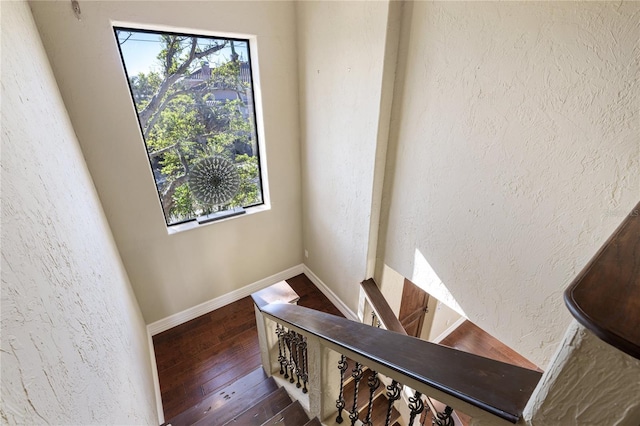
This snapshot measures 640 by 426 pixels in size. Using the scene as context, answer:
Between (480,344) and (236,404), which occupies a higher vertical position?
(236,404)

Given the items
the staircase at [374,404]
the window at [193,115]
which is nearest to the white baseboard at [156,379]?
the window at [193,115]

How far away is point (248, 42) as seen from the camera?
243cm

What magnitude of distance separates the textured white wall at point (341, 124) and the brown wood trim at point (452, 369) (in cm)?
150

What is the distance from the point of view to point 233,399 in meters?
1.87

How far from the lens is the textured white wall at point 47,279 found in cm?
61

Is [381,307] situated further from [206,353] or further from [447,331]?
[447,331]

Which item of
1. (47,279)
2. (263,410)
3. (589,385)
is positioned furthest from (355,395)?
(47,279)

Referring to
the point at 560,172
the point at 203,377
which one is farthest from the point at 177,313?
the point at 560,172

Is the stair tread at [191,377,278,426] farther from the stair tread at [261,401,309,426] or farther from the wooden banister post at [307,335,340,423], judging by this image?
the wooden banister post at [307,335,340,423]

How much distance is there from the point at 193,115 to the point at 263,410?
92.8 inches

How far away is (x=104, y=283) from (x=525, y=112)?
232 centimetres

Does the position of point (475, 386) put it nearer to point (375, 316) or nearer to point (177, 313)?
Answer: point (375, 316)

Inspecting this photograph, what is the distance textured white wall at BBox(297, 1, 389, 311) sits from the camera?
193cm

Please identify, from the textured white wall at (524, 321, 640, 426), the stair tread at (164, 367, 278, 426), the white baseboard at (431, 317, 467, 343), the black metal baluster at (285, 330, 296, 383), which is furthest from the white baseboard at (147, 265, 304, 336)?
the textured white wall at (524, 321, 640, 426)
